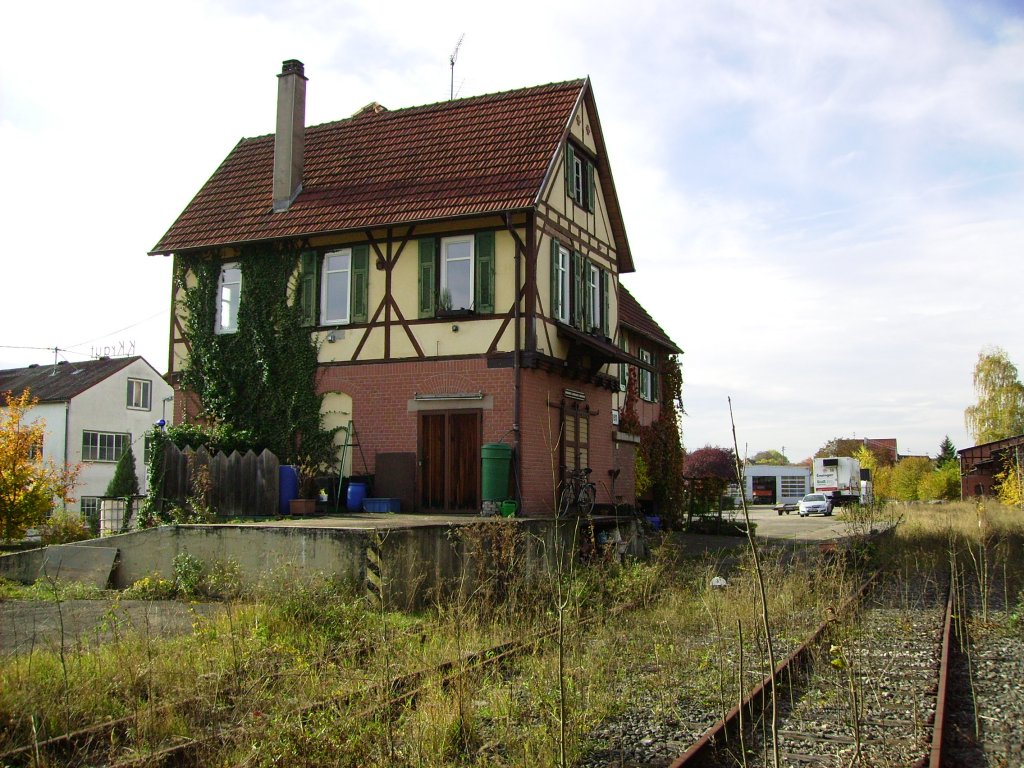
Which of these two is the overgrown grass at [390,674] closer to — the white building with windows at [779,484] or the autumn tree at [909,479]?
the autumn tree at [909,479]

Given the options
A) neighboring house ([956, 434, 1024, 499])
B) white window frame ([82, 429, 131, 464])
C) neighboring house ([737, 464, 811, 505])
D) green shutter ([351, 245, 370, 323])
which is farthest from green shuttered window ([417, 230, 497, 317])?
neighboring house ([737, 464, 811, 505])

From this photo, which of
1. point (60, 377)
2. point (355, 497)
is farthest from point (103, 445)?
point (355, 497)

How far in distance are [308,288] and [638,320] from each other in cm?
1184

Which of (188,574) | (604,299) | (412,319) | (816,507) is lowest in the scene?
(816,507)

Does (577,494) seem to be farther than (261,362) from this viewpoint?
No

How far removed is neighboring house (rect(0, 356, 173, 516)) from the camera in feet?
141

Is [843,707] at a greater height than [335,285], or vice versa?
[335,285]

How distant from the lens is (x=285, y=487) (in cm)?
1834

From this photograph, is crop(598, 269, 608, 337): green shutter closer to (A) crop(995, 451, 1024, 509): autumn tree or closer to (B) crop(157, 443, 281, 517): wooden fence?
(B) crop(157, 443, 281, 517): wooden fence

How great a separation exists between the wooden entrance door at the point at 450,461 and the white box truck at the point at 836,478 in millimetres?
42509

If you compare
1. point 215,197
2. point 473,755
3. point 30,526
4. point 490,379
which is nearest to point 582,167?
point 490,379

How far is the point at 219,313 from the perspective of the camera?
69.7 feet

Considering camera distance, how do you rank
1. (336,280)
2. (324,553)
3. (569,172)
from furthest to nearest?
(569,172) < (336,280) < (324,553)

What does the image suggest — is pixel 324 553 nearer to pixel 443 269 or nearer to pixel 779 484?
pixel 443 269
